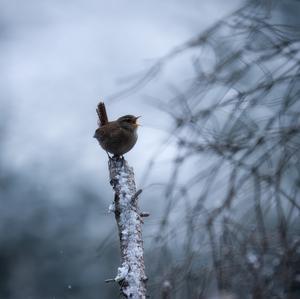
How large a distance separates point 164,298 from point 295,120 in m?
0.99

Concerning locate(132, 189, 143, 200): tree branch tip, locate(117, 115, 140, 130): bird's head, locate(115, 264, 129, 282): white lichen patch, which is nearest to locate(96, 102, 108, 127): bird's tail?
locate(117, 115, 140, 130): bird's head

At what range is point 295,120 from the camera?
3305 millimetres

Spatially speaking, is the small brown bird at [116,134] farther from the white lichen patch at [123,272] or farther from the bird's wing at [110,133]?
the white lichen patch at [123,272]

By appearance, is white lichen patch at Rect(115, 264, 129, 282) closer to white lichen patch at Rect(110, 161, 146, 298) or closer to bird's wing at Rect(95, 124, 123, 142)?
white lichen patch at Rect(110, 161, 146, 298)

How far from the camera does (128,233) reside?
4.71m

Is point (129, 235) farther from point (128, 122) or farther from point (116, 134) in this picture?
point (128, 122)

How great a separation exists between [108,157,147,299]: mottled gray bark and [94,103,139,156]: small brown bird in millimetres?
1398

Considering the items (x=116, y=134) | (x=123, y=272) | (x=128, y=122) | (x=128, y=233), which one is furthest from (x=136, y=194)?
(x=128, y=122)

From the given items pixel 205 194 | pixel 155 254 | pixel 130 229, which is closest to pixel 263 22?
pixel 205 194

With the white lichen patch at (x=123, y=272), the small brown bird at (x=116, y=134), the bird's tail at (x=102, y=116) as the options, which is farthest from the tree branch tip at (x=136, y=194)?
the bird's tail at (x=102, y=116)

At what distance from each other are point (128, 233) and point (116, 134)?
83.8 inches

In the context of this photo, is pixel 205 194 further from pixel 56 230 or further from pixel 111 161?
pixel 56 230

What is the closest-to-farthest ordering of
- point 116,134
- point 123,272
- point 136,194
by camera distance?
point 123,272
point 136,194
point 116,134

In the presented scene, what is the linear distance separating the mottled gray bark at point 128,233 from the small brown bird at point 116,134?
140cm
